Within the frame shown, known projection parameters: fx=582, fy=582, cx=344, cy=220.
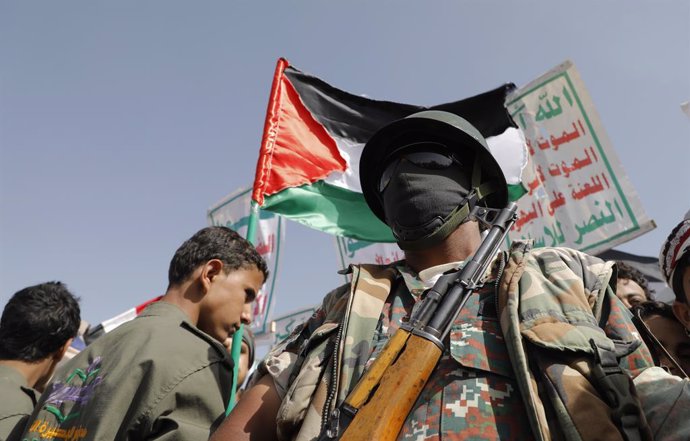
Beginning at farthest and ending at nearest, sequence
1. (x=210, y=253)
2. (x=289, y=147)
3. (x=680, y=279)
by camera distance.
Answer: (x=289, y=147) → (x=210, y=253) → (x=680, y=279)

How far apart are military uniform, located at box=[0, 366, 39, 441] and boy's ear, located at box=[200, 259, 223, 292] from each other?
46.1 inches

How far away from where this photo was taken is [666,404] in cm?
156

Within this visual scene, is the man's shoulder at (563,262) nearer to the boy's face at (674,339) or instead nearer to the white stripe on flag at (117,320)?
the boy's face at (674,339)

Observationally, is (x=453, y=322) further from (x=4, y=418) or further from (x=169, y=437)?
(x=4, y=418)

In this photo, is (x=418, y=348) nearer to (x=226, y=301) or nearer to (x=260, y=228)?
(x=226, y=301)

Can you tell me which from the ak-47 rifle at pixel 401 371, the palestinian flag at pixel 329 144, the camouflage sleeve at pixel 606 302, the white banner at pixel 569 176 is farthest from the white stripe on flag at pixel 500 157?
the ak-47 rifle at pixel 401 371

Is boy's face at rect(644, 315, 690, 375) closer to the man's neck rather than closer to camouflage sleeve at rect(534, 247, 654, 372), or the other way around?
camouflage sleeve at rect(534, 247, 654, 372)

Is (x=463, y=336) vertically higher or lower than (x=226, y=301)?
lower

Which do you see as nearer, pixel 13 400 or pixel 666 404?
pixel 666 404

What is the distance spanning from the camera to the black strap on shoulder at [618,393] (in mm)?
1487

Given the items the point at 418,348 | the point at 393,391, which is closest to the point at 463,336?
A: the point at 418,348

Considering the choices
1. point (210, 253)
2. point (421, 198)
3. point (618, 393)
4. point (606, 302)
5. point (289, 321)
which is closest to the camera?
point (618, 393)

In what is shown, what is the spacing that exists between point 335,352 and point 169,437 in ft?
2.55

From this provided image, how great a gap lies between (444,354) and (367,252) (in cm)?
699
